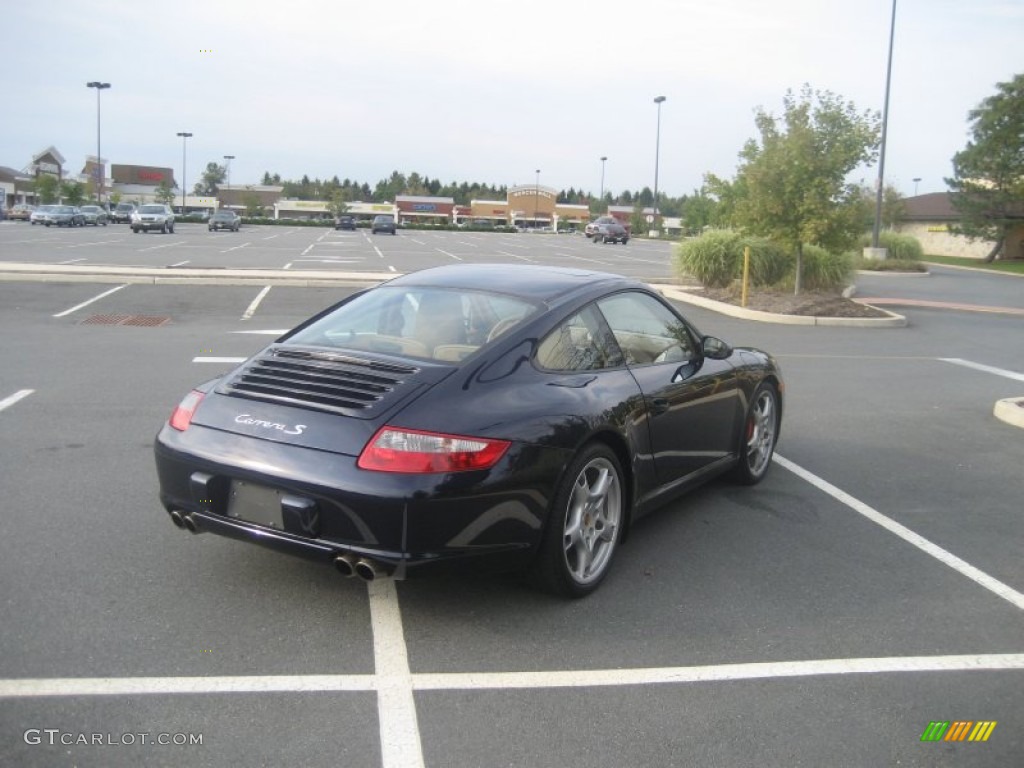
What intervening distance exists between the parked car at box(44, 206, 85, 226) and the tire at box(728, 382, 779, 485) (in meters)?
55.6

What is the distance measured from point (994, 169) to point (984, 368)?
41108 millimetres

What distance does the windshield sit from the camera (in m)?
4.39

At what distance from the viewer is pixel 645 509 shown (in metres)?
4.79

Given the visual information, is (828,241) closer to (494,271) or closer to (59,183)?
(494,271)

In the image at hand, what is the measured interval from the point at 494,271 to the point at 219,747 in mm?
3046

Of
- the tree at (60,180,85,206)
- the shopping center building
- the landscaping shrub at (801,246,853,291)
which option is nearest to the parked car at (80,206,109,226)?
the tree at (60,180,85,206)

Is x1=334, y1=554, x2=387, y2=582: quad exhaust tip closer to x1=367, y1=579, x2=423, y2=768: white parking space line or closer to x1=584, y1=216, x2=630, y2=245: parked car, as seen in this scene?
x1=367, y1=579, x2=423, y2=768: white parking space line

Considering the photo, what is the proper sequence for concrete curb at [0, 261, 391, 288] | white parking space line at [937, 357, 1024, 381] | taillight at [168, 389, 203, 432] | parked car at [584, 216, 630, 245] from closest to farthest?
taillight at [168, 389, 203, 432]
white parking space line at [937, 357, 1024, 381]
concrete curb at [0, 261, 391, 288]
parked car at [584, 216, 630, 245]

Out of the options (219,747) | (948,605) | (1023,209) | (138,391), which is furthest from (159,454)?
(1023,209)

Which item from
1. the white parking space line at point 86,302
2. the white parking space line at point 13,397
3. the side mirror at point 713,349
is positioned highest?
the side mirror at point 713,349

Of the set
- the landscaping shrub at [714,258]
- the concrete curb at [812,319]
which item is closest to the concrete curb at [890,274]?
the landscaping shrub at [714,258]

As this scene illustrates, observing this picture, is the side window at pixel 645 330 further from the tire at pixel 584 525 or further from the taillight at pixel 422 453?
the taillight at pixel 422 453

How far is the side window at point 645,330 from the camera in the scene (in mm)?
4969

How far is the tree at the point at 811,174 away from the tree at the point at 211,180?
14261 centimetres
